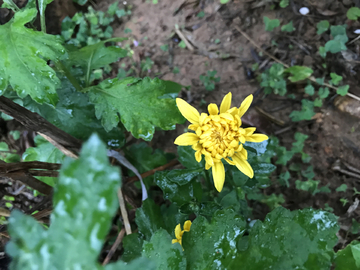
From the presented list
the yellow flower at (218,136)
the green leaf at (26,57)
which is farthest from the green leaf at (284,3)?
the green leaf at (26,57)

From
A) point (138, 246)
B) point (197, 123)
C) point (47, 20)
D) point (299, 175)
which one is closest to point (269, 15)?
point (299, 175)

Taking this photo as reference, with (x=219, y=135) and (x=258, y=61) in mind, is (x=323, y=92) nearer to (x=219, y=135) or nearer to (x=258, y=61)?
(x=258, y=61)

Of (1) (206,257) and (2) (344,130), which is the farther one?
(2) (344,130)

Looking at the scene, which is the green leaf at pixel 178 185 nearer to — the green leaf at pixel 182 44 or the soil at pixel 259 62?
the soil at pixel 259 62

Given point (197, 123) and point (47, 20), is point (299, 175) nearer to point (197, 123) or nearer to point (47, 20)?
point (197, 123)

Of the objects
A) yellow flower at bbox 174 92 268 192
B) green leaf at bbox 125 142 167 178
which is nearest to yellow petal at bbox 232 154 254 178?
yellow flower at bbox 174 92 268 192

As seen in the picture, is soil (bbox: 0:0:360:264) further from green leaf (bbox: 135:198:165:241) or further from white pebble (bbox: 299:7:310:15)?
green leaf (bbox: 135:198:165:241)
